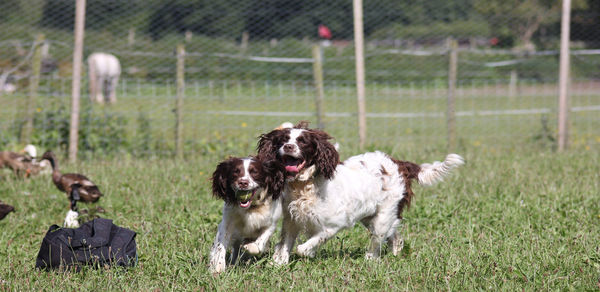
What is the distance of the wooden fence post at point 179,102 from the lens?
930 centimetres

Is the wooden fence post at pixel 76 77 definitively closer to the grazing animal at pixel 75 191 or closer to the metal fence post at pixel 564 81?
the grazing animal at pixel 75 191

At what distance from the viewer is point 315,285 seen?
3748mm

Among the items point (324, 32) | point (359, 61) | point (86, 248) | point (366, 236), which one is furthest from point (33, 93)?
point (324, 32)

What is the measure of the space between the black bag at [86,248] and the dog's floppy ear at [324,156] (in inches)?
50.6

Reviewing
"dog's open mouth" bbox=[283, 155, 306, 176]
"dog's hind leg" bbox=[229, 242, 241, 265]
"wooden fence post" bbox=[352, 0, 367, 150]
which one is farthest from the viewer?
"wooden fence post" bbox=[352, 0, 367, 150]

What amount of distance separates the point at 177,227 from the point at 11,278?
151cm

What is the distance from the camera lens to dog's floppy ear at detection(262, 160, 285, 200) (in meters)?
4.34

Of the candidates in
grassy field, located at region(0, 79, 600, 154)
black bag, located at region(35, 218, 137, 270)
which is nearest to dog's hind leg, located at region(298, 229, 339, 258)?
black bag, located at region(35, 218, 137, 270)

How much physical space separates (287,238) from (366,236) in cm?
88

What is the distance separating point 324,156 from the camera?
4520mm

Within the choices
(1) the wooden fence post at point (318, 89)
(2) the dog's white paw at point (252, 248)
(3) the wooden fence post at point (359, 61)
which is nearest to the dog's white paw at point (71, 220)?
(2) the dog's white paw at point (252, 248)

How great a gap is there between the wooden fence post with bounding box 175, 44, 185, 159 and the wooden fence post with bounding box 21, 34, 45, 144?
5.72ft

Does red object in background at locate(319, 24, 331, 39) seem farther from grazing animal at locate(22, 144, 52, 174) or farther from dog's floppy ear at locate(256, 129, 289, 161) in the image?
dog's floppy ear at locate(256, 129, 289, 161)

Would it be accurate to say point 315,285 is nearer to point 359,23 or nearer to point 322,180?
point 322,180
